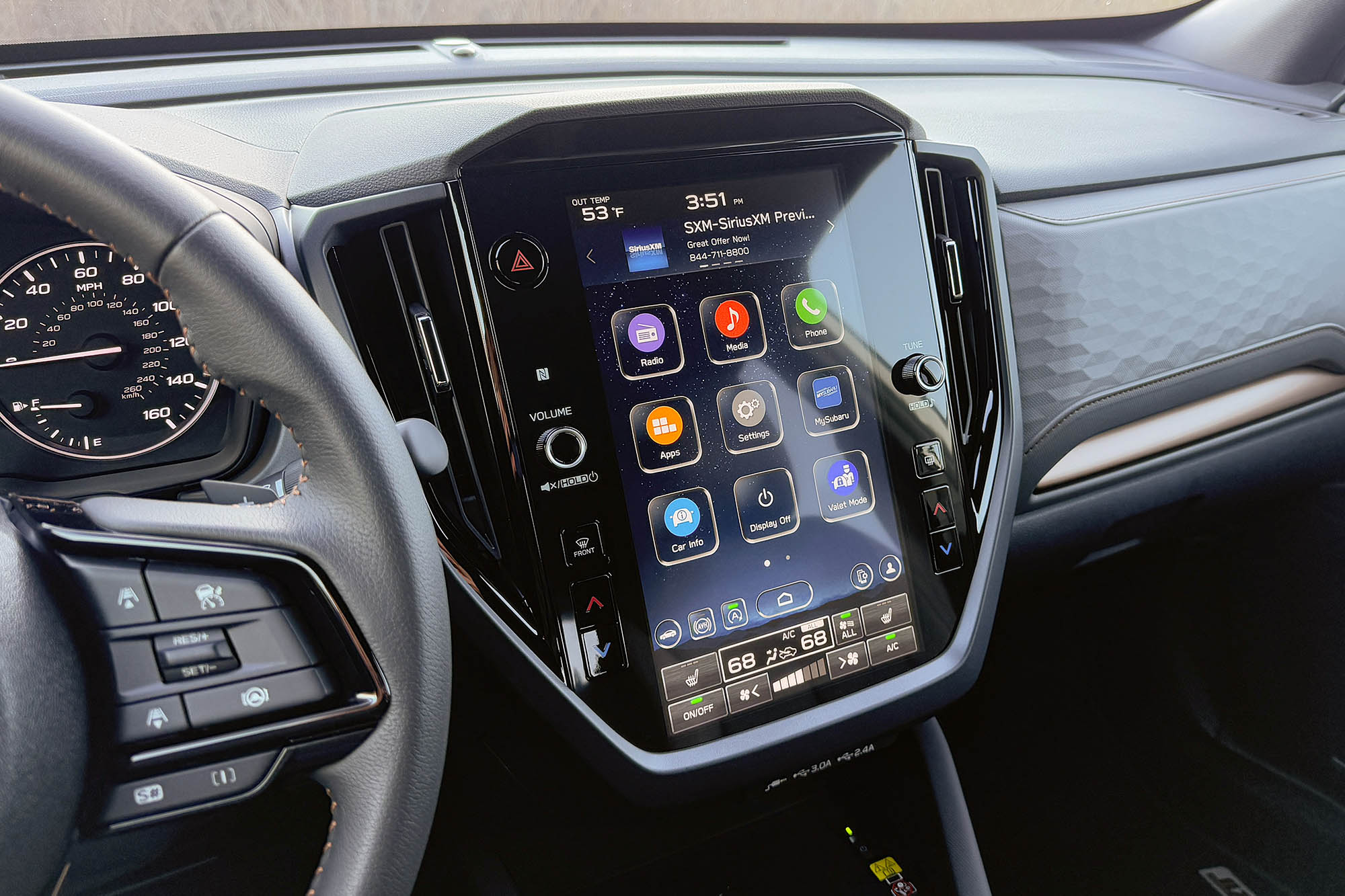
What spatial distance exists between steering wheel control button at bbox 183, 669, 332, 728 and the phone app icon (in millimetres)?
426

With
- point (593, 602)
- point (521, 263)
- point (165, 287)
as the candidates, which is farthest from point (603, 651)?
point (165, 287)

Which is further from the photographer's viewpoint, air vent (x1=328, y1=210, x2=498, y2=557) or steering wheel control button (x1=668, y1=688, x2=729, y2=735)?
steering wheel control button (x1=668, y1=688, x2=729, y2=735)

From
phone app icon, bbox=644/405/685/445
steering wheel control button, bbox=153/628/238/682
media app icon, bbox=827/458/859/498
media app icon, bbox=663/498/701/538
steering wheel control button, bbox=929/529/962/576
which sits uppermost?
steering wheel control button, bbox=153/628/238/682

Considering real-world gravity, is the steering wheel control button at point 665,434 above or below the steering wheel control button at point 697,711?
above

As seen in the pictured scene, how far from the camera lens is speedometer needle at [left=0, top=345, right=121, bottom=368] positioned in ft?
2.78

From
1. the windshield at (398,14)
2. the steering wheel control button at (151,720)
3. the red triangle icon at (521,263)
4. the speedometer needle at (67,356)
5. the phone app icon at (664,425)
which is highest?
the windshield at (398,14)

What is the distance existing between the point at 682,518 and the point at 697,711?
0.20m

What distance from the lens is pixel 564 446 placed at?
3.00 ft

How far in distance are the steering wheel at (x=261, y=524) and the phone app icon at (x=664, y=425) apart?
341 mm

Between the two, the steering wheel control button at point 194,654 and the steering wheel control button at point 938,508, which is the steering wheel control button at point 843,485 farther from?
the steering wheel control button at point 194,654

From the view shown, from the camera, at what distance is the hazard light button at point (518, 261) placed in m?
0.89

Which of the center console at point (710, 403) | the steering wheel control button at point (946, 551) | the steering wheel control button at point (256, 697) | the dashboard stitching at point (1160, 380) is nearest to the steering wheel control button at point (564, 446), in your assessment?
the center console at point (710, 403)

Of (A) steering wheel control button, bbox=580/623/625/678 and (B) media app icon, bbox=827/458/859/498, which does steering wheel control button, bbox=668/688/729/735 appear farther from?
(B) media app icon, bbox=827/458/859/498

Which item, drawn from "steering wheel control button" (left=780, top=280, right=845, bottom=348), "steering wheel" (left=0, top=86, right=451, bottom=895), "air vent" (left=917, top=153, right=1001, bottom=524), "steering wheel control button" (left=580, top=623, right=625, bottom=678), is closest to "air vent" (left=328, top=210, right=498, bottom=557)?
"steering wheel control button" (left=580, top=623, right=625, bottom=678)
